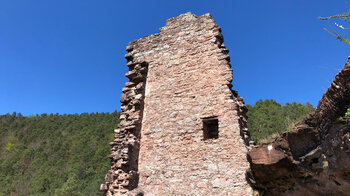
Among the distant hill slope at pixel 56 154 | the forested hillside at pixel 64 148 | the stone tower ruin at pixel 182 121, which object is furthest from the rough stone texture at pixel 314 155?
the distant hill slope at pixel 56 154

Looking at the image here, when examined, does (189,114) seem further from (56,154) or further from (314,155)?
(56,154)

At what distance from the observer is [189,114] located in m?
6.23

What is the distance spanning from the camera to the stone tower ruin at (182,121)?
17.8ft

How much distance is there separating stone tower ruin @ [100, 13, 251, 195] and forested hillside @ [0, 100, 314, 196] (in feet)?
43.2

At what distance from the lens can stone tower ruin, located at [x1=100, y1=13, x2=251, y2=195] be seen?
5.42 m

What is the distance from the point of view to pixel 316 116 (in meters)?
3.49

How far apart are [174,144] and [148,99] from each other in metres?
1.63

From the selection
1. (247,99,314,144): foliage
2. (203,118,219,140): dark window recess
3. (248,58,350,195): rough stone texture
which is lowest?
(248,58,350,195): rough stone texture

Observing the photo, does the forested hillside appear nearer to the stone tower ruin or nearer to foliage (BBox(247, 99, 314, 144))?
foliage (BBox(247, 99, 314, 144))

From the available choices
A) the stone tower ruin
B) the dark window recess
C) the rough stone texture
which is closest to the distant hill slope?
the stone tower ruin

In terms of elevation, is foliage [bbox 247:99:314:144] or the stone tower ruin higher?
foliage [bbox 247:99:314:144]

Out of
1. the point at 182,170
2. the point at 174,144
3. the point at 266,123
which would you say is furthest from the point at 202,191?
the point at 266,123

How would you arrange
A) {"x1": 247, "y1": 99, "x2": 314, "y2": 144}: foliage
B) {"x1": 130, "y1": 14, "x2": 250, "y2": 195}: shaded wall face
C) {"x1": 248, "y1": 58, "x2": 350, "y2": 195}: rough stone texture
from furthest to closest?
1. {"x1": 247, "y1": 99, "x2": 314, "y2": 144}: foliage
2. {"x1": 130, "y1": 14, "x2": 250, "y2": 195}: shaded wall face
3. {"x1": 248, "y1": 58, "x2": 350, "y2": 195}: rough stone texture

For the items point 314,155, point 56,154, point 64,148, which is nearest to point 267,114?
point 314,155
